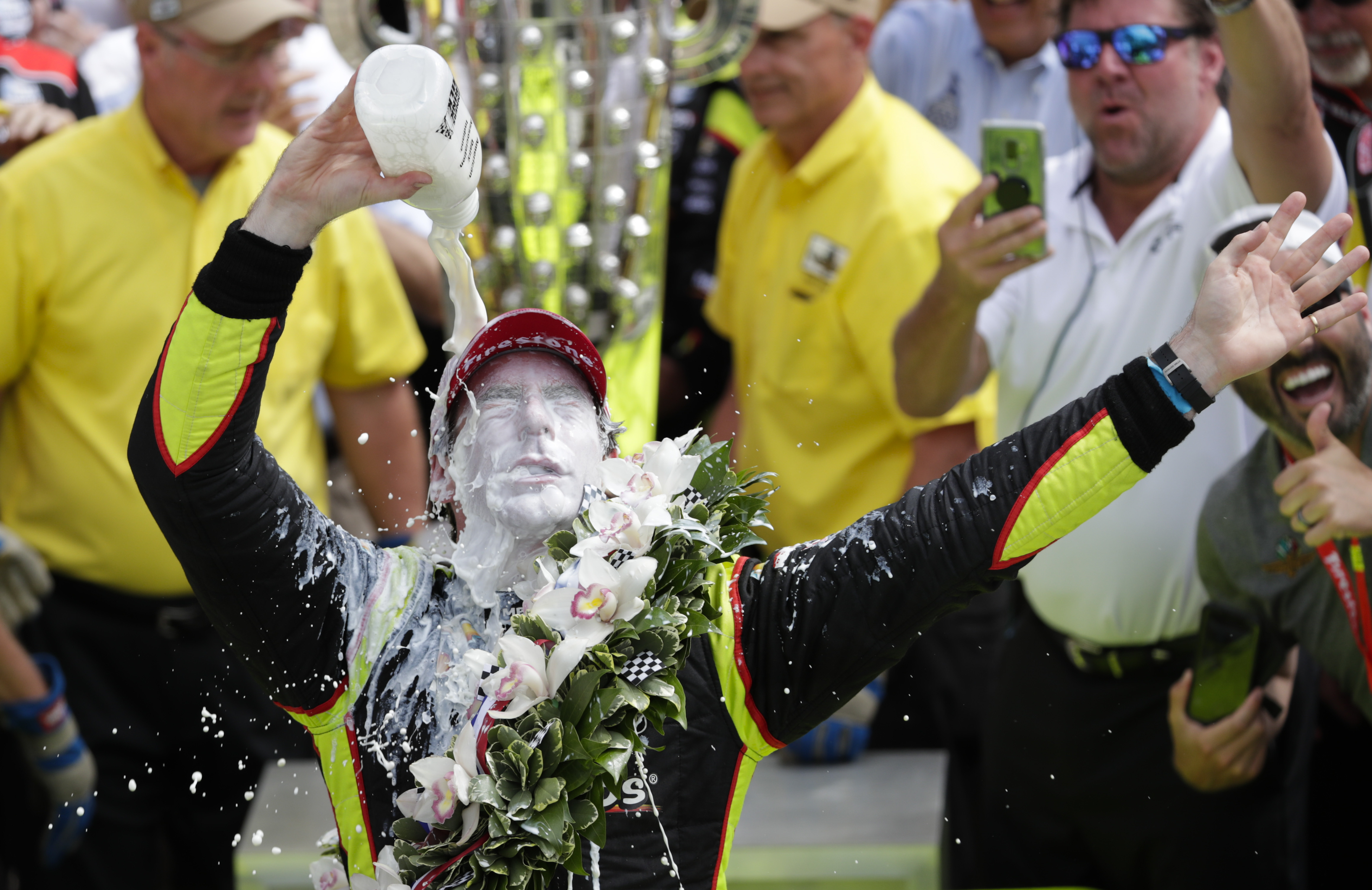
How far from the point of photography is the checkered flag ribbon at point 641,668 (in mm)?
1984

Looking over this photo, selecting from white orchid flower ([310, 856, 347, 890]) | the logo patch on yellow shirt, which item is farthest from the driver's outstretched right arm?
the logo patch on yellow shirt

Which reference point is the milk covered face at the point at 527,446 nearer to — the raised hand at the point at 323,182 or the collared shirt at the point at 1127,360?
the raised hand at the point at 323,182

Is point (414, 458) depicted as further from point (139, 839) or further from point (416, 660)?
point (416, 660)

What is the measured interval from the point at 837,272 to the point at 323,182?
184 centimetres

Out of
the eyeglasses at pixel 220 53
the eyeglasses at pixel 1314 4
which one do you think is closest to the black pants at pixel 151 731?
the eyeglasses at pixel 220 53

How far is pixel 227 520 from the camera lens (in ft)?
6.35

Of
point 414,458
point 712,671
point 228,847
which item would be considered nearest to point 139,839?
point 228,847

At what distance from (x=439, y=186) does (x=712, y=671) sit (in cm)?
75

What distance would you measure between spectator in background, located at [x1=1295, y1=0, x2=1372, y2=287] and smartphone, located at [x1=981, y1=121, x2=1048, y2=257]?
0.51 metres

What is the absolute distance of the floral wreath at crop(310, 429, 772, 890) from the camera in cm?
192

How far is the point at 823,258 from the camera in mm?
3576

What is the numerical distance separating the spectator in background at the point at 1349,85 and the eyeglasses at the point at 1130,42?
0.73ft

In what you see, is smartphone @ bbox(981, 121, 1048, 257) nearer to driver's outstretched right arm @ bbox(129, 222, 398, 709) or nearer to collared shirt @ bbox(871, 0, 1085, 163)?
collared shirt @ bbox(871, 0, 1085, 163)

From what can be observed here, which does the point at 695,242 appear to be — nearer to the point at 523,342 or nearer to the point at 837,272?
the point at 837,272
